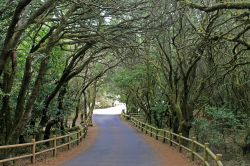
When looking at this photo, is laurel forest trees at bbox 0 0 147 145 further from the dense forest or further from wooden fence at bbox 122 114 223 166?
wooden fence at bbox 122 114 223 166

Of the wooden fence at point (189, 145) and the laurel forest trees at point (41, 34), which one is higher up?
the laurel forest trees at point (41, 34)

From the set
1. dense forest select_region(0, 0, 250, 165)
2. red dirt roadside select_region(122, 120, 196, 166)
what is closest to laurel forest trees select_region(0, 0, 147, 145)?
dense forest select_region(0, 0, 250, 165)

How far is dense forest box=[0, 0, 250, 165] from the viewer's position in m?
14.3

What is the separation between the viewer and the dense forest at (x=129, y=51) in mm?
14320

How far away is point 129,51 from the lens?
22.9 m

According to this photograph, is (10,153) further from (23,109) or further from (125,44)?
(125,44)

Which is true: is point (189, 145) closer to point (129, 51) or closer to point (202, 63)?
point (129, 51)

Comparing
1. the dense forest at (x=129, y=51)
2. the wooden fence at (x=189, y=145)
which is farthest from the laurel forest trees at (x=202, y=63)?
the wooden fence at (x=189, y=145)

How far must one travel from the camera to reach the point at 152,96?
37750mm

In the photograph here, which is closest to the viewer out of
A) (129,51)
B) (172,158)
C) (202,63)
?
(172,158)

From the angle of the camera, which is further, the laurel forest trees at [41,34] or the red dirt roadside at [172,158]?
the red dirt roadside at [172,158]

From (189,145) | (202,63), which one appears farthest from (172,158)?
(202,63)

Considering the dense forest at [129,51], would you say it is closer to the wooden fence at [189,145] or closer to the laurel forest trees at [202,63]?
the laurel forest trees at [202,63]

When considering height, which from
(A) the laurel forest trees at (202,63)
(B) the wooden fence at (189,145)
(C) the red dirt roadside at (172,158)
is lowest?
(C) the red dirt roadside at (172,158)
